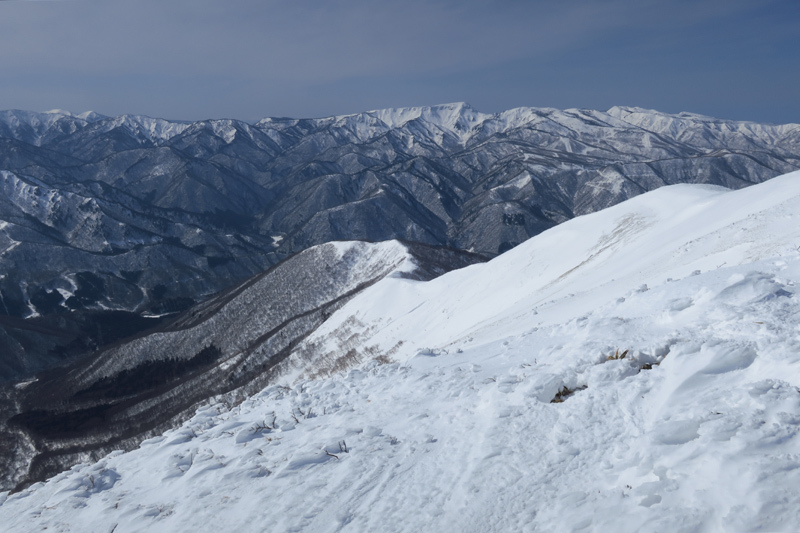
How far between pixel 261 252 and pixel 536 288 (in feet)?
565

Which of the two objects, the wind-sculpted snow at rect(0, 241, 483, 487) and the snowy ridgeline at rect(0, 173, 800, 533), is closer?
the snowy ridgeline at rect(0, 173, 800, 533)

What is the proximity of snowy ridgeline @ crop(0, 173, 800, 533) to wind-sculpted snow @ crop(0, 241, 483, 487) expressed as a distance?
44.9 meters

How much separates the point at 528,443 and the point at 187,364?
77582 mm

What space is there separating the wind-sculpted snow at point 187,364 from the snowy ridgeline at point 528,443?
44923mm

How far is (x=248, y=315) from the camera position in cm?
8238

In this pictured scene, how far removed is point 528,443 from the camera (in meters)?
8.56

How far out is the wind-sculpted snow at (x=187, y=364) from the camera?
57.0 metres

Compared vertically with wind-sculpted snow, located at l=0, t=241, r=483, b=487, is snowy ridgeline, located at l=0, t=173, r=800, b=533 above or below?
above

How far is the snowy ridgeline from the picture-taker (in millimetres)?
6551

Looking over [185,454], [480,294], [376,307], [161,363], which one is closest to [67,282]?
[161,363]

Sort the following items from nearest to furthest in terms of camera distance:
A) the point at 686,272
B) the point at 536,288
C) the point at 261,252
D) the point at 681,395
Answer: the point at 681,395
the point at 686,272
the point at 536,288
the point at 261,252

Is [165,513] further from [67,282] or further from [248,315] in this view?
[67,282]

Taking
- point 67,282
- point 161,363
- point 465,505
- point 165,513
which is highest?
point 67,282

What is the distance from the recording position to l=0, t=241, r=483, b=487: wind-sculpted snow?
5697 centimetres
